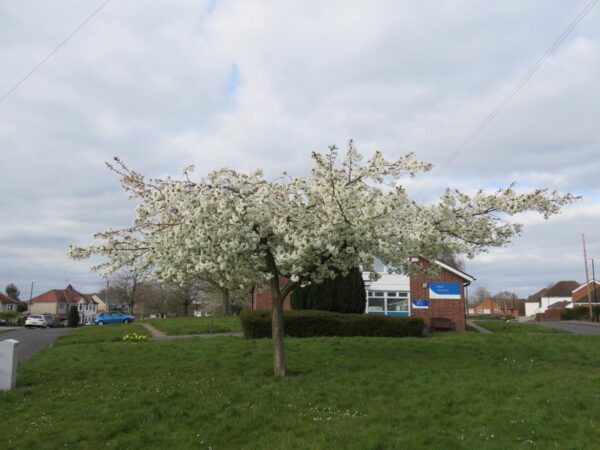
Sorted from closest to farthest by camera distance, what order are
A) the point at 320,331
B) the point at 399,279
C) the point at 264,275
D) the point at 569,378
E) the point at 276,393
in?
the point at 276,393
the point at 569,378
the point at 264,275
the point at 320,331
the point at 399,279

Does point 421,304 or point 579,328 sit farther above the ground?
point 421,304

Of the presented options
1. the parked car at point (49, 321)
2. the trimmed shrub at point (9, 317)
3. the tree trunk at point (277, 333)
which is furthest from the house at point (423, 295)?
the trimmed shrub at point (9, 317)

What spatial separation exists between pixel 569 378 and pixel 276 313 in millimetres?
6079

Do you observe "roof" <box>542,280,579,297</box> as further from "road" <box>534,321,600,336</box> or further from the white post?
the white post

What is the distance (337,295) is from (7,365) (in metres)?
14.5

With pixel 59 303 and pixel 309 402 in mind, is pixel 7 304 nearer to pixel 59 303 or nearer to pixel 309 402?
pixel 59 303

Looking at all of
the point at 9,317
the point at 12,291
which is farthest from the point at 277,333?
the point at 12,291

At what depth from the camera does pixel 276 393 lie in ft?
30.8

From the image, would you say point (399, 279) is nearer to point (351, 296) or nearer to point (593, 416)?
point (351, 296)

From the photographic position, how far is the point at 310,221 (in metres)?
10.4

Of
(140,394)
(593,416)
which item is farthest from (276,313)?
(593,416)

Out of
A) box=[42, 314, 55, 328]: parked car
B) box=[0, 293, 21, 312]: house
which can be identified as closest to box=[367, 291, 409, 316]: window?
box=[42, 314, 55, 328]: parked car

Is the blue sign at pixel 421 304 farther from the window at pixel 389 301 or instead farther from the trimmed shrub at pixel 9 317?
the trimmed shrub at pixel 9 317

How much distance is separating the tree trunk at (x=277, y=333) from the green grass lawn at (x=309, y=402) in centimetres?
30
